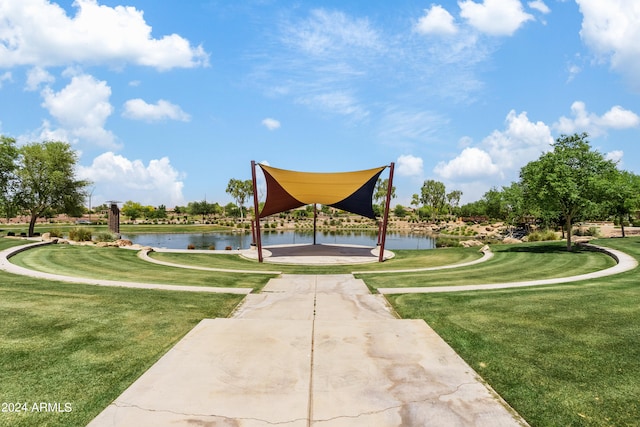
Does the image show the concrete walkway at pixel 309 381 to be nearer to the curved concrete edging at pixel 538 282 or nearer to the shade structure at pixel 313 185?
the curved concrete edging at pixel 538 282

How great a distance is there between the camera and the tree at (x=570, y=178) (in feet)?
68.8

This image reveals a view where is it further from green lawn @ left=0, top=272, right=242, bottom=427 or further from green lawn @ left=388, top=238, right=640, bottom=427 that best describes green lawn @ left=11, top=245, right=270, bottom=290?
green lawn @ left=388, top=238, right=640, bottom=427

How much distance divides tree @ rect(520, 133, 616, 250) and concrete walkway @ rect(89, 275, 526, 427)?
18.2 metres

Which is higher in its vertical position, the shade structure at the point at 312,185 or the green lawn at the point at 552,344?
the shade structure at the point at 312,185

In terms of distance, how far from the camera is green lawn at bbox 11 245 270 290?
13.4m

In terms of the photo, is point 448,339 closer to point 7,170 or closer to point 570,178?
point 570,178

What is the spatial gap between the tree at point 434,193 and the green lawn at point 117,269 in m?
104

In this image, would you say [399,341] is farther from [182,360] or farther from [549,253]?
[549,253]

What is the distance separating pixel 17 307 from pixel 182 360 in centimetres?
533

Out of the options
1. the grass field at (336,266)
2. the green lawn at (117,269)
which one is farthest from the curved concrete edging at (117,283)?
the grass field at (336,266)

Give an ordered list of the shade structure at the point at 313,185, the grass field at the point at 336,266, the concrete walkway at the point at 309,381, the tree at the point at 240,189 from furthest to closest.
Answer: the tree at the point at 240,189
the shade structure at the point at 313,185
the grass field at the point at 336,266
the concrete walkway at the point at 309,381

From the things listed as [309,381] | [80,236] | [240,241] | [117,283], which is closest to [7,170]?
[80,236]

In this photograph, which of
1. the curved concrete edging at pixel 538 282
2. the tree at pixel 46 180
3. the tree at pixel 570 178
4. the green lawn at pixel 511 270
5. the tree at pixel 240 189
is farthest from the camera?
the tree at pixel 240 189

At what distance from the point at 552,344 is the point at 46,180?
147 ft
